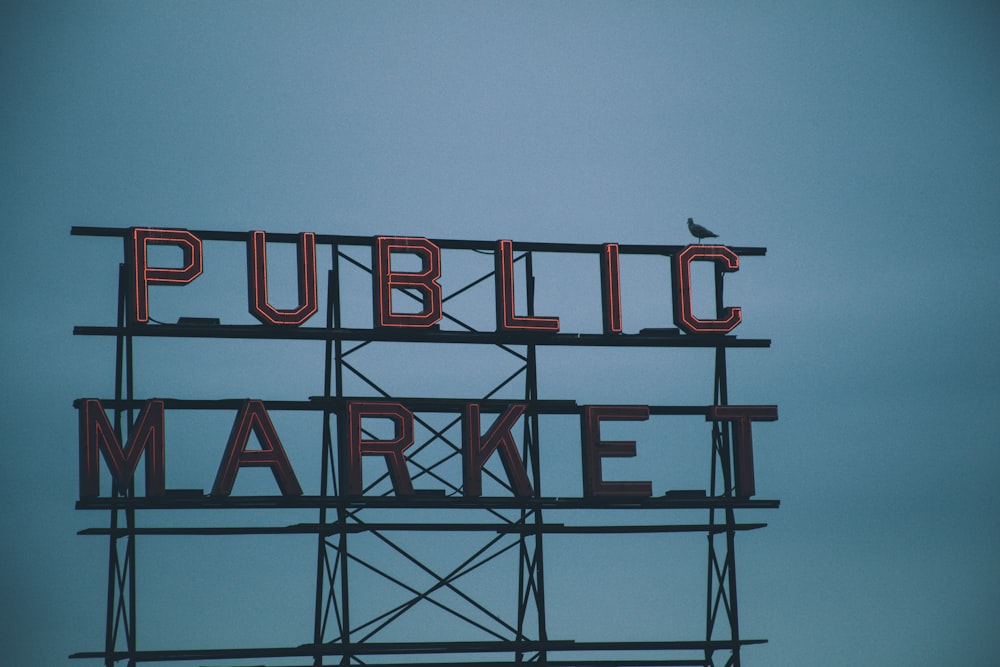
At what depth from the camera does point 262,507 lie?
28.0m

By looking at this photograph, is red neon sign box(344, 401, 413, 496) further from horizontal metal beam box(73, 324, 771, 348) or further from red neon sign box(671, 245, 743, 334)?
red neon sign box(671, 245, 743, 334)

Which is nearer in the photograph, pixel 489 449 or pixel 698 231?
pixel 489 449

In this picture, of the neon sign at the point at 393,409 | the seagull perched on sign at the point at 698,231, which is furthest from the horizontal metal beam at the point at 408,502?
the seagull perched on sign at the point at 698,231

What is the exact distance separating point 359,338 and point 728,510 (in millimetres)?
8021

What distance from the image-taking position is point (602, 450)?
98.3ft

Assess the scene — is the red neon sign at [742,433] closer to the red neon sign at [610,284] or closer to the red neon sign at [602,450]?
the red neon sign at [602,450]

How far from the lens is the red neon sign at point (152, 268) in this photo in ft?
92.5

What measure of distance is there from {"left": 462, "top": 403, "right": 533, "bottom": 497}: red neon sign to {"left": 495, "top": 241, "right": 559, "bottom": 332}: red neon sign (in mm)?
1529

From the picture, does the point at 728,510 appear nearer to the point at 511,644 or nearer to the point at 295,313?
the point at 511,644

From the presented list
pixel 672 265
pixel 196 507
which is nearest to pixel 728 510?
pixel 672 265

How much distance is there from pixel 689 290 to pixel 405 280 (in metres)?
5.68

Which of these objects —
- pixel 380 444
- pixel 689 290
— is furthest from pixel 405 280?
pixel 689 290

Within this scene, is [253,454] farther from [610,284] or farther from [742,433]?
[742,433]

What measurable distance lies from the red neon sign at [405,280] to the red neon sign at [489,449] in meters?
1.92
